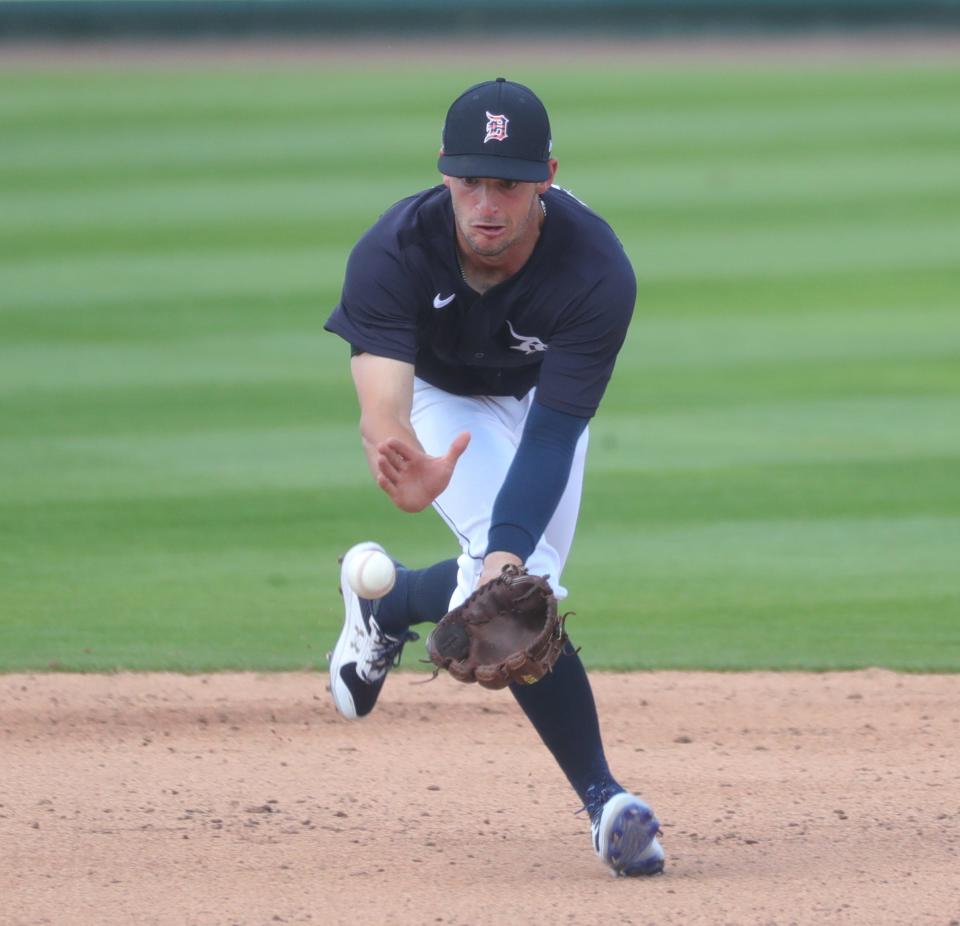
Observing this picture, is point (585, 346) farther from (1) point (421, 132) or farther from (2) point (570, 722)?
(1) point (421, 132)

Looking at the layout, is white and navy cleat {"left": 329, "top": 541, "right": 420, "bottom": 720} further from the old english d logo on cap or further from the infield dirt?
the old english d logo on cap

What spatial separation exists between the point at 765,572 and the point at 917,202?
26.3 ft

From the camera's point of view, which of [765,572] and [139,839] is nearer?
[139,839]

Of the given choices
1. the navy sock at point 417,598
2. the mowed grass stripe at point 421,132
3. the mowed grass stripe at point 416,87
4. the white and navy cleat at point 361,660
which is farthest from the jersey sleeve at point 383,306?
the mowed grass stripe at point 416,87

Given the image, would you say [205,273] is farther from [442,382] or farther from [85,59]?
[85,59]

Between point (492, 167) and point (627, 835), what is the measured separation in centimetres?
149

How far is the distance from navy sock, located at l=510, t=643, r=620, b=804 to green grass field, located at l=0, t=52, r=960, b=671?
165cm

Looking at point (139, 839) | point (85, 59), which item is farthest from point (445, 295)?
point (85, 59)

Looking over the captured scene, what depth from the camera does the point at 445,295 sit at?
386 centimetres

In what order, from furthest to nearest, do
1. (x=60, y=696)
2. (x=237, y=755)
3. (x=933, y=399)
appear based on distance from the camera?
(x=933, y=399) → (x=60, y=696) → (x=237, y=755)

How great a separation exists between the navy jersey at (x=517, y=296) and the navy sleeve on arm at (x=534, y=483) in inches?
2.0

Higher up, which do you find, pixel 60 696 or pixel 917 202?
pixel 917 202

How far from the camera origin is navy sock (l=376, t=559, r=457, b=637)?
4.51 meters

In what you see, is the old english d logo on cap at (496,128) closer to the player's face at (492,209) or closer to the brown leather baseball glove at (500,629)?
the player's face at (492,209)
